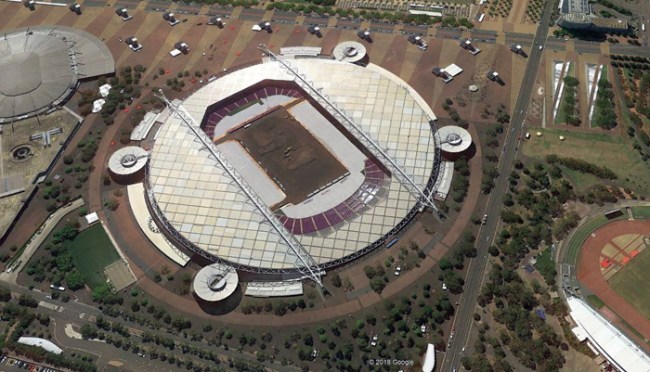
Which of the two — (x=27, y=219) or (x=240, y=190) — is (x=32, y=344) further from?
(x=240, y=190)

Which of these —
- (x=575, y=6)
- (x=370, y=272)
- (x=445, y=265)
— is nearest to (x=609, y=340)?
(x=445, y=265)

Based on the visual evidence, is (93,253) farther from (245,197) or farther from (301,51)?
(301,51)

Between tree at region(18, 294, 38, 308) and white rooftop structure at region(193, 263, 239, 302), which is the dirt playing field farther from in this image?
tree at region(18, 294, 38, 308)

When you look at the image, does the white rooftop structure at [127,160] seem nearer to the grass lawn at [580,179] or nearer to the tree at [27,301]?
the tree at [27,301]

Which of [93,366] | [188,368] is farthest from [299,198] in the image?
[93,366]

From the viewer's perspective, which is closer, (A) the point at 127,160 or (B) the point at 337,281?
(B) the point at 337,281

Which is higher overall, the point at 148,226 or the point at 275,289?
the point at 275,289

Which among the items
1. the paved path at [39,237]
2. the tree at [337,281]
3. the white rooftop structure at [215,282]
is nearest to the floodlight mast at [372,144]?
the tree at [337,281]
